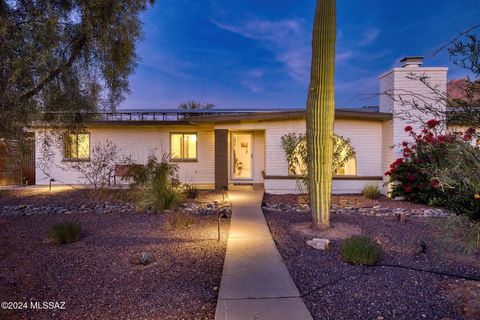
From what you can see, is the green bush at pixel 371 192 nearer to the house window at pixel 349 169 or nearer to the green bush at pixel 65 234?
the house window at pixel 349 169

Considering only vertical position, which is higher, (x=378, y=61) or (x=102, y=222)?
(x=378, y=61)

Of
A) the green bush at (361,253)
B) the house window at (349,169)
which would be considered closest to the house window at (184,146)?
the house window at (349,169)

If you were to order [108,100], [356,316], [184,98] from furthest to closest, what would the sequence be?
1. [184,98]
2. [108,100]
3. [356,316]

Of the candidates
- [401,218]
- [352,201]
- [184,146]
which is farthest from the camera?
[184,146]

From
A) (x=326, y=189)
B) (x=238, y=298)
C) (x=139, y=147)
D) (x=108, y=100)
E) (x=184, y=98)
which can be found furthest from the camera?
(x=184, y=98)

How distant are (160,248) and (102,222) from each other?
2.81 m

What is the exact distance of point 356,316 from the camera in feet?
10.9

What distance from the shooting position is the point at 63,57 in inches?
244

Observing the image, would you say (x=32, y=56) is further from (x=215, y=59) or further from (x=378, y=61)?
(x=215, y=59)

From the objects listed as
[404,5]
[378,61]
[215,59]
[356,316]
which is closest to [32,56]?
[356,316]

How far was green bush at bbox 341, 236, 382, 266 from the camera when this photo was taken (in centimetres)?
475

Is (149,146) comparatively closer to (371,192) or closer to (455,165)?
(371,192)
